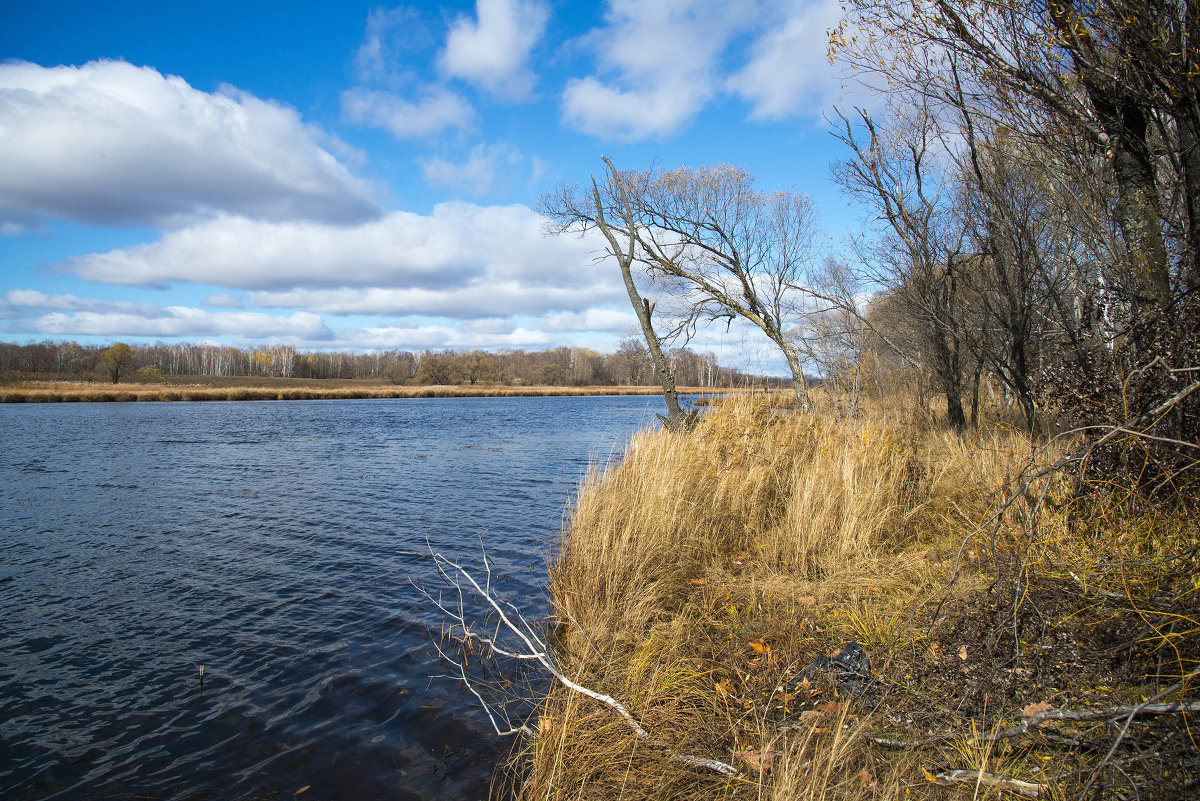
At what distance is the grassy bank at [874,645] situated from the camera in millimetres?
2666

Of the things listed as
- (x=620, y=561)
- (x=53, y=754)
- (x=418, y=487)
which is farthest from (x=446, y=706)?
(x=418, y=487)

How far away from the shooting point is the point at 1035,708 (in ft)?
9.63

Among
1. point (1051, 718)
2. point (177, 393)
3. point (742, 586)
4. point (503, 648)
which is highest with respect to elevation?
point (177, 393)

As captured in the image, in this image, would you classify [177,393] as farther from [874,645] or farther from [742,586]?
[874,645]

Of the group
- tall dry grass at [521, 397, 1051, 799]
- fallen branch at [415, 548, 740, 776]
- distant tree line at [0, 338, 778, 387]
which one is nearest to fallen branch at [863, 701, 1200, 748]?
tall dry grass at [521, 397, 1051, 799]

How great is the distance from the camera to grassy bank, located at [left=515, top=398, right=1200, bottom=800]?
2.67 meters

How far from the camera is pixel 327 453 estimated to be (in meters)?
20.2

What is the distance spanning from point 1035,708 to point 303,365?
157 meters

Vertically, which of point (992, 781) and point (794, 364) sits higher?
point (794, 364)

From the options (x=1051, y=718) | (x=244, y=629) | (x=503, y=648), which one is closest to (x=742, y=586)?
(x=503, y=648)

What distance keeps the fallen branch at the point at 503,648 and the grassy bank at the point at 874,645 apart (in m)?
0.08

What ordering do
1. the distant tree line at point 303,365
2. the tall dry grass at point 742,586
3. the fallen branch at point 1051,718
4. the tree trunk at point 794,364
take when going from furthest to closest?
the distant tree line at point 303,365, the tree trunk at point 794,364, the tall dry grass at point 742,586, the fallen branch at point 1051,718

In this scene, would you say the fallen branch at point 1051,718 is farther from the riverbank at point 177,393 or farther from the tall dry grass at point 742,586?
the riverbank at point 177,393

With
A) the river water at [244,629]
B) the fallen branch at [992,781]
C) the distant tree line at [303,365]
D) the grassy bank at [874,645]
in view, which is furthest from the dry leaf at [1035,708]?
the distant tree line at [303,365]
